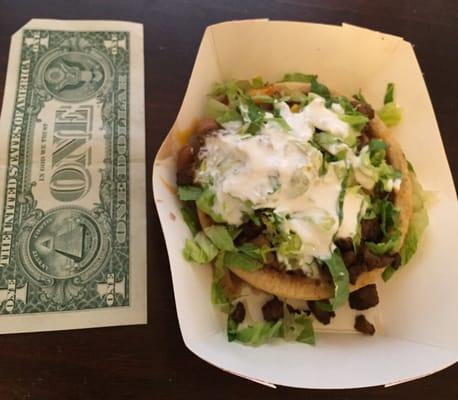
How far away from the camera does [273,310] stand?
976 millimetres

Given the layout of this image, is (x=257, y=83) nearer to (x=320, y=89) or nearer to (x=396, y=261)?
(x=320, y=89)

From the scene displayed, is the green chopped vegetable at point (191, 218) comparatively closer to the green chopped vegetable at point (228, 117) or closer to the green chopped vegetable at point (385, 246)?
the green chopped vegetable at point (228, 117)

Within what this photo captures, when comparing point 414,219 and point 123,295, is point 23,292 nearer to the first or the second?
point 123,295

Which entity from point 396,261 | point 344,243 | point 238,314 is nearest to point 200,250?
point 238,314

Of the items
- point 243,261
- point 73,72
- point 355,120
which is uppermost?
point 355,120

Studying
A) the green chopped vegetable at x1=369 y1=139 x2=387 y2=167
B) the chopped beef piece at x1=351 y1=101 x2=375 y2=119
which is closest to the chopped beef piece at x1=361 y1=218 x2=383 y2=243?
the green chopped vegetable at x1=369 y1=139 x2=387 y2=167

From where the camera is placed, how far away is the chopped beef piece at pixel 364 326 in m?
1.00

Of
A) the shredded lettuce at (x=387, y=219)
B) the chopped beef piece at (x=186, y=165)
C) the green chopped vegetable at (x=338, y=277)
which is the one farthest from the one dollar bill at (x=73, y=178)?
the shredded lettuce at (x=387, y=219)

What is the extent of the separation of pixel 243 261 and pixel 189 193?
155 millimetres

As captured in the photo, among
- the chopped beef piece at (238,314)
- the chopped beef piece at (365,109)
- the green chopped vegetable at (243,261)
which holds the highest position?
the chopped beef piece at (365,109)

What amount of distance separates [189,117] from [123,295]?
14.0 inches

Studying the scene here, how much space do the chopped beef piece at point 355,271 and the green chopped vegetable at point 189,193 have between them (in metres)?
0.30

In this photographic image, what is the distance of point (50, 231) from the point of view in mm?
1005

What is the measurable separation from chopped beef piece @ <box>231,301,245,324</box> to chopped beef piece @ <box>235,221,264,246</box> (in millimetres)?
121
